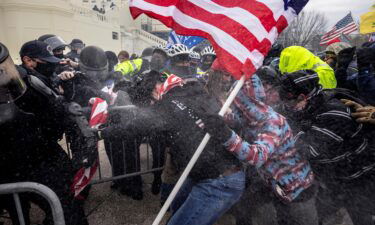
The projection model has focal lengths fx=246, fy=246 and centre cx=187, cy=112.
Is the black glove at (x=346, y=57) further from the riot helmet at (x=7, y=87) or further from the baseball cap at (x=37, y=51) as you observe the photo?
the riot helmet at (x=7, y=87)

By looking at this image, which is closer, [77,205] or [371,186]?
[371,186]

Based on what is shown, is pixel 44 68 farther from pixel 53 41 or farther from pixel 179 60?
pixel 179 60

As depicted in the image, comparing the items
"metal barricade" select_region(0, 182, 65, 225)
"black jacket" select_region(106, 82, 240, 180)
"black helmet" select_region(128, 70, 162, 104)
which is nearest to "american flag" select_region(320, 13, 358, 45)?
"black helmet" select_region(128, 70, 162, 104)

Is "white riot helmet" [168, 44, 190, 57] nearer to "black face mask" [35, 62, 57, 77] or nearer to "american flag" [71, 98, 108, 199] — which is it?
"american flag" [71, 98, 108, 199]

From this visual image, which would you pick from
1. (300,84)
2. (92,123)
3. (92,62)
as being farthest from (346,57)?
(92,62)

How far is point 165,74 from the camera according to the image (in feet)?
11.7

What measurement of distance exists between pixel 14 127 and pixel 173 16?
1637mm

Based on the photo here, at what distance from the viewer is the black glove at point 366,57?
3299 millimetres

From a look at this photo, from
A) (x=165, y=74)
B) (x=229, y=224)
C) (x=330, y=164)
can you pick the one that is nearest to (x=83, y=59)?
(x=165, y=74)

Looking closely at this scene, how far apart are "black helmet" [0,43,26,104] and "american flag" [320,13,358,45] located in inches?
405

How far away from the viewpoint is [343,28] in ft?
29.7

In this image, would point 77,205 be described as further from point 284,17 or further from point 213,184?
point 284,17

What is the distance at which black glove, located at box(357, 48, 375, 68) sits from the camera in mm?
3299

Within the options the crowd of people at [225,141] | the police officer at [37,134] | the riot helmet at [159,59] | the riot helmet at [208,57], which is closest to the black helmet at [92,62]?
the riot helmet at [159,59]
